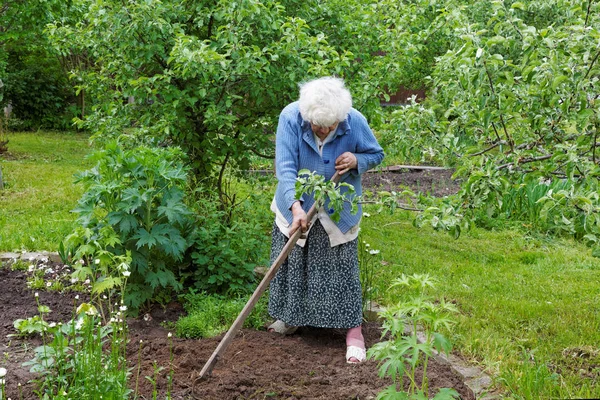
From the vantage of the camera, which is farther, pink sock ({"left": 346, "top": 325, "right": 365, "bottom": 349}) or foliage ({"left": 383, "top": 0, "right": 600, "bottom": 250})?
pink sock ({"left": 346, "top": 325, "right": 365, "bottom": 349})

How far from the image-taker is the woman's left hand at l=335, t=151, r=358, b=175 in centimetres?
382

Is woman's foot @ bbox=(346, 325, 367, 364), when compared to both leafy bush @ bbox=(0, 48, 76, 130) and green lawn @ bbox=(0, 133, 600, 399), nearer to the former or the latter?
green lawn @ bbox=(0, 133, 600, 399)

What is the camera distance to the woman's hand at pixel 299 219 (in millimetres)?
3609

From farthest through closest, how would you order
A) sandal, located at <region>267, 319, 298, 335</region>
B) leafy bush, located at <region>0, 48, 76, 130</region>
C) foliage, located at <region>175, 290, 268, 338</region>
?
leafy bush, located at <region>0, 48, 76, 130</region>
sandal, located at <region>267, 319, 298, 335</region>
foliage, located at <region>175, 290, 268, 338</region>

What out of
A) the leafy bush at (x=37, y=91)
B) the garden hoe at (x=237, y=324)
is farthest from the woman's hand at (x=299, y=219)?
the leafy bush at (x=37, y=91)

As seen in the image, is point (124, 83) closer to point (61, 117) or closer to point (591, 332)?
point (591, 332)

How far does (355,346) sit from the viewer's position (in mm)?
3846

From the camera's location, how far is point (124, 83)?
17.4 ft

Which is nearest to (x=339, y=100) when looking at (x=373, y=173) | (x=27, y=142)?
(x=373, y=173)

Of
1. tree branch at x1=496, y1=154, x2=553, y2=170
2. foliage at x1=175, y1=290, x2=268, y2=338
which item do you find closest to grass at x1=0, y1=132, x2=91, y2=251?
foliage at x1=175, y1=290, x2=268, y2=338

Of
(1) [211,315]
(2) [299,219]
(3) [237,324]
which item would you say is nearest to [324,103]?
(2) [299,219]

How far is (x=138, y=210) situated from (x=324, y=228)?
1.13 m

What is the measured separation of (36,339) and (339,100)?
2.19 metres

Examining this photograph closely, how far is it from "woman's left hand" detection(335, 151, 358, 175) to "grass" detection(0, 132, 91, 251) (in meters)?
2.83
